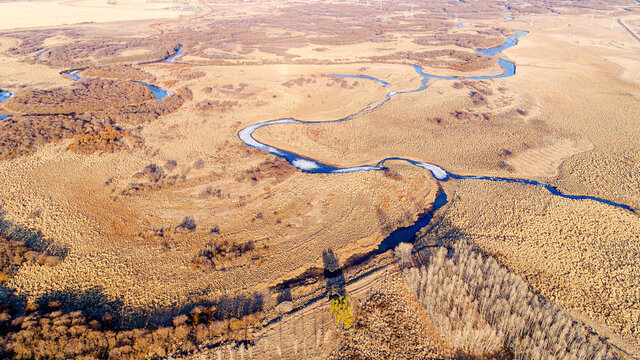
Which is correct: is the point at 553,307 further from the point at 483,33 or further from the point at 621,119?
the point at 483,33

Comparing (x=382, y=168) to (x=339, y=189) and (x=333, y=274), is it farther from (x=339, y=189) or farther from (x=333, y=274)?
(x=333, y=274)

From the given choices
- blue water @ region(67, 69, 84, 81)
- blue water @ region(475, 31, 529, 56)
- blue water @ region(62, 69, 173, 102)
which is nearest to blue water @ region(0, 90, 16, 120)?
blue water @ region(67, 69, 84, 81)

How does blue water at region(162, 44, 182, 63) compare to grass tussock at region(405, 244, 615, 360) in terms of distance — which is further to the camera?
blue water at region(162, 44, 182, 63)

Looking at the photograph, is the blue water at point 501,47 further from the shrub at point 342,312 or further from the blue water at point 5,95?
the blue water at point 5,95

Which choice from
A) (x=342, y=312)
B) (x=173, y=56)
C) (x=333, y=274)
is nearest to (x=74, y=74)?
(x=173, y=56)

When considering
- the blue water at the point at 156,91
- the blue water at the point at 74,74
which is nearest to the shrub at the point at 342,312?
the blue water at the point at 156,91

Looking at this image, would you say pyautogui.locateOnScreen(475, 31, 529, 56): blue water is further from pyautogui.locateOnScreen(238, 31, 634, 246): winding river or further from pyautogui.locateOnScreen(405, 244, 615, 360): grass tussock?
pyautogui.locateOnScreen(405, 244, 615, 360): grass tussock

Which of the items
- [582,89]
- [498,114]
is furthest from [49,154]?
[582,89]

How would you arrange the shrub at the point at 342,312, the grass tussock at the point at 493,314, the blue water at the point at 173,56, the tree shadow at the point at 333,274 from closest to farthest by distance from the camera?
the grass tussock at the point at 493,314 < the shrub at the point at 342,312 < the tree shadow at the point at 333,274 < the blue water at the point at 173,56

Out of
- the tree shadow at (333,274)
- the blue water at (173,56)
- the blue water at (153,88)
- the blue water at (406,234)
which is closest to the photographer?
the tree shadow at (333,274)
